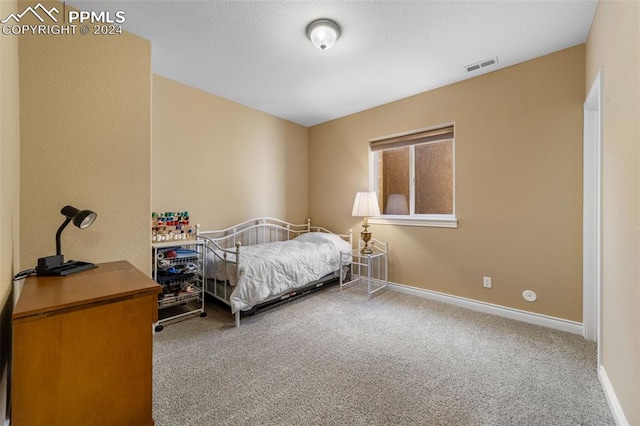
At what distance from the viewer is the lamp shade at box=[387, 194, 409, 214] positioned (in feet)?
11.9

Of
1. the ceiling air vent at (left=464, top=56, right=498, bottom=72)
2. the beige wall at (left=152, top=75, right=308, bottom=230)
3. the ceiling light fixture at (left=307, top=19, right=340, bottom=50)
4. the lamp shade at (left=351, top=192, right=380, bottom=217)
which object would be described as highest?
the ceiling air vent at (left=464, top=56, right=498, bottom=72)

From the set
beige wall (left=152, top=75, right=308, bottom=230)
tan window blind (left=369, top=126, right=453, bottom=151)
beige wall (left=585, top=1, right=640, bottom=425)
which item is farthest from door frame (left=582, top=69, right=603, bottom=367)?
beige wall (left=152, top=75, right=308, bottom=230)

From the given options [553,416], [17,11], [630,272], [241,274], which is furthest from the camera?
[241,274]

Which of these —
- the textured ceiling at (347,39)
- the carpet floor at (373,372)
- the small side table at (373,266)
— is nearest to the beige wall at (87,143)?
the textured ceiling at (347,39)

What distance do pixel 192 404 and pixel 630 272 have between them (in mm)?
2351

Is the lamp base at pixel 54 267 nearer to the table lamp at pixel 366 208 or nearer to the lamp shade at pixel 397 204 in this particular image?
the table lamp at pixel 366 208

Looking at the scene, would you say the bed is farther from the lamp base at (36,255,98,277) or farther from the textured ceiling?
the textured ceiling

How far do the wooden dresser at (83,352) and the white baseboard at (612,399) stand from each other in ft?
7.46

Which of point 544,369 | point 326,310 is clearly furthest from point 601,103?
point 326,310

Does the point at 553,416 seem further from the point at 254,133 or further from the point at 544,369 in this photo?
the point at 254,133

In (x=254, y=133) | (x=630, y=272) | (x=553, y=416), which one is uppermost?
(x=254, y=133)

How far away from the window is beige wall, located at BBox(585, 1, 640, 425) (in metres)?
1.48

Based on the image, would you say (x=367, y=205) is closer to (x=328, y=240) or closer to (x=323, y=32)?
(x=328, y=240)

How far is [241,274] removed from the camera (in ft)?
Result: 8.13
